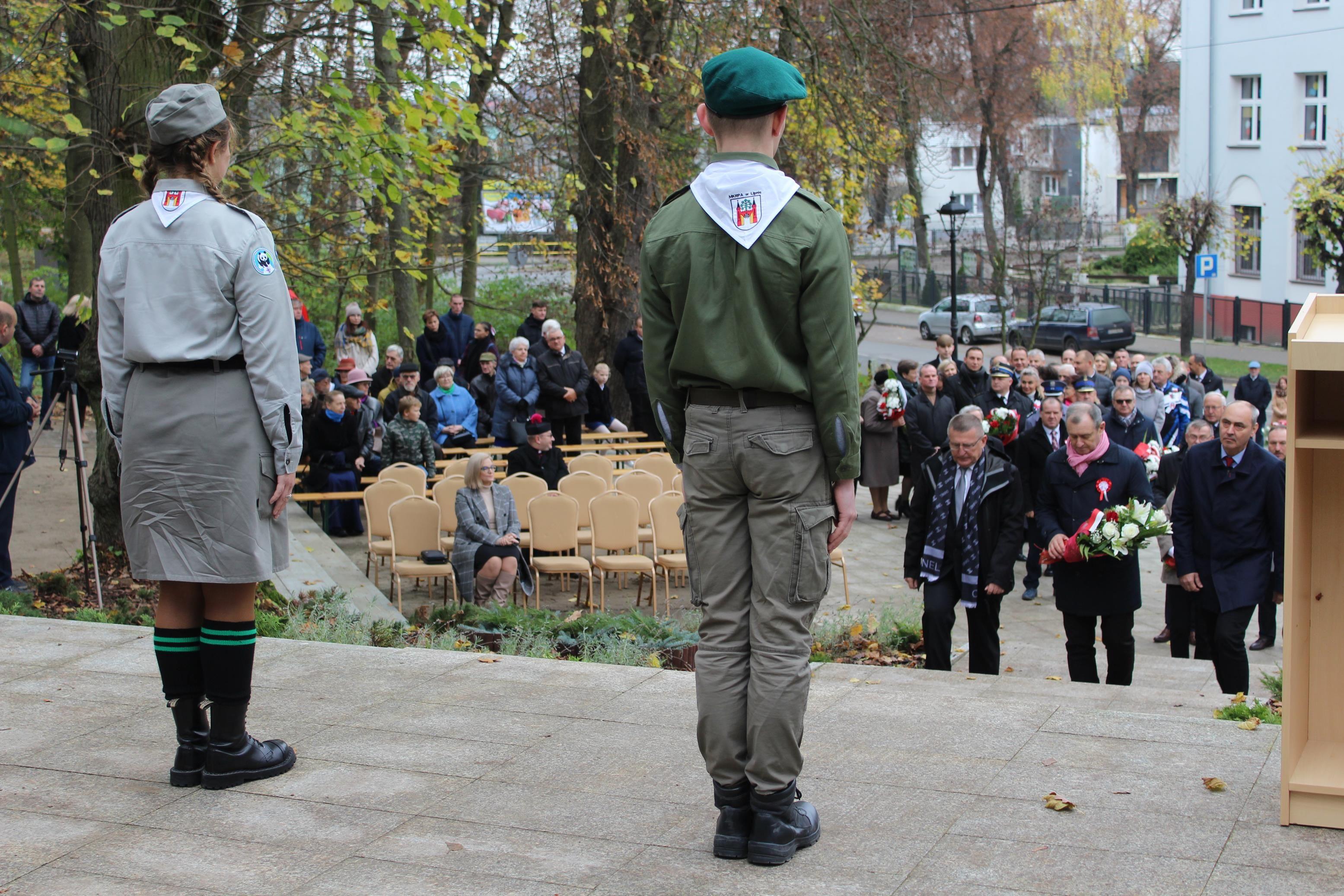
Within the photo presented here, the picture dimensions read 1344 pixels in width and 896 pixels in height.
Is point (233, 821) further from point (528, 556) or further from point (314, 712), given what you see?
point (528, 556)

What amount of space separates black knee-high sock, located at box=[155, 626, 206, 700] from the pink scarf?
17.8 ft

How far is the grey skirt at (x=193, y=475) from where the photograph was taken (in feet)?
12.4

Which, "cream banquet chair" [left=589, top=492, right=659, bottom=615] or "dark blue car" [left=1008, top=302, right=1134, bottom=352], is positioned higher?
Answer: "dark blue car" [left=1008, top=302, right=1134, bottom=352]

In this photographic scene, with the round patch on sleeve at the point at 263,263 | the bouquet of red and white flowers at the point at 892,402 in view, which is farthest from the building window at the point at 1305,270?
the round patch on sleeve at the point at 263,263

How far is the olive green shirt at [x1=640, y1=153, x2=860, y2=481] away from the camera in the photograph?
127 inches

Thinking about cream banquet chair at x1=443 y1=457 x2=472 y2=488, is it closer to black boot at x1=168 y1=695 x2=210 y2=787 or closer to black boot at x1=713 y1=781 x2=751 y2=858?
black boot at x1=168 y1=695 x2=210 y2=787

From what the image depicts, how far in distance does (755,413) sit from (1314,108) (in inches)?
1555

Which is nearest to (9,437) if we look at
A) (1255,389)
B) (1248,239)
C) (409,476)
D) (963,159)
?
(409,476)

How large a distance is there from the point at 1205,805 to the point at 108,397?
336 centimetres

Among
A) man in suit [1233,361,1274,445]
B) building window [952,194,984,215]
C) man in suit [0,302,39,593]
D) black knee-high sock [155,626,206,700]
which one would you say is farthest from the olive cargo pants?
building window [952,194,984,215]

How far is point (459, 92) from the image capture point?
11828mm

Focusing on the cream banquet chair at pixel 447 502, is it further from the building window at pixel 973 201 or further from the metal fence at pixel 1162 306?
the building window at pixel 973 201

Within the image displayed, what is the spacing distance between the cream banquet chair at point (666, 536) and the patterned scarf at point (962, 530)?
3857 millimetres

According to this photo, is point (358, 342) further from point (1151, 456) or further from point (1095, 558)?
point (1095, 558)
